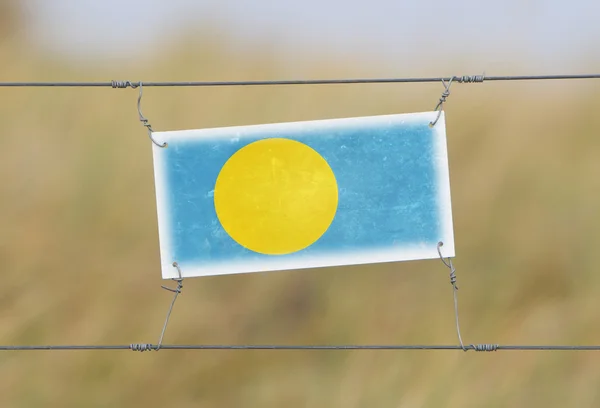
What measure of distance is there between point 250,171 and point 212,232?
5.4 inches

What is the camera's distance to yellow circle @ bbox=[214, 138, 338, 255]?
1187mm

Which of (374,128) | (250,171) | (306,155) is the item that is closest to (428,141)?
(374,128)

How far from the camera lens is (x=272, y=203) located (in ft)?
3.89

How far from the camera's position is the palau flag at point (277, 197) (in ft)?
3.88

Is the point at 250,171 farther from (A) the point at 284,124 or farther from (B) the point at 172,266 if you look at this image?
(B) the point at 172,266

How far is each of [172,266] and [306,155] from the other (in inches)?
13.2

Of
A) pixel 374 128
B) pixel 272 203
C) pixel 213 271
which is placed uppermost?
pixel 374 128

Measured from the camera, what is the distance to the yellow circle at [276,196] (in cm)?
119

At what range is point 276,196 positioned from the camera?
3.90ft

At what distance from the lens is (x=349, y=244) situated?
118 cm

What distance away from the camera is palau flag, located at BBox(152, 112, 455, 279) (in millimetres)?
1184

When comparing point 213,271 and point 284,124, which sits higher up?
point 284,124

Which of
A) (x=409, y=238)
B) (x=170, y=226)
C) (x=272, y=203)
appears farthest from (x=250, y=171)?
(x=409, y=238)

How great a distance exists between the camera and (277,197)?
119cm
